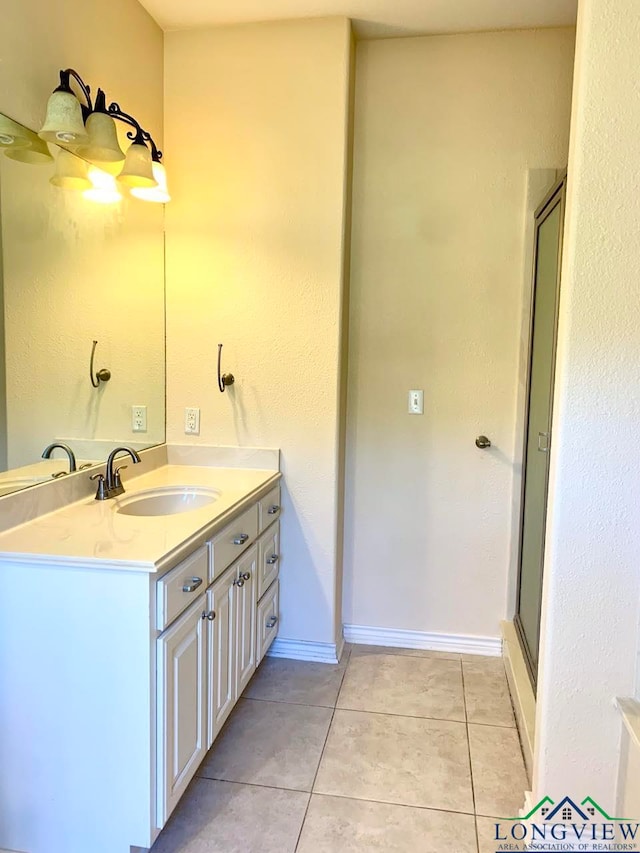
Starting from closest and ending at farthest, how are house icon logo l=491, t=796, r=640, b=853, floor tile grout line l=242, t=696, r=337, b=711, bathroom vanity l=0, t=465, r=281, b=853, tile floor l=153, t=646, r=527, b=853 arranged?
bathroom vanity l=0, t=465, r=281, b=853 < house icon logo l=491, t=796, r=640, b=853 < tile floor l=153, t=646, r=527, b=853 < floor tile grout line l=242, t=696, r=337, b=711

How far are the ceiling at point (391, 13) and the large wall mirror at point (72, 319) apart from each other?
0.75 m

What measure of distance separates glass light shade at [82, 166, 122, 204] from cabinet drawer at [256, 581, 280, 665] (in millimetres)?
1667

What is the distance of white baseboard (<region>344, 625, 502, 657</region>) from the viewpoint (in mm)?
2660

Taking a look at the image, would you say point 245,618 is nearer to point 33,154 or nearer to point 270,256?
point 270,256

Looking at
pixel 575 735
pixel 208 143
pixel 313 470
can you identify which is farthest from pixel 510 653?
pixel 208 143

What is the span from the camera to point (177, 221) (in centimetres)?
250

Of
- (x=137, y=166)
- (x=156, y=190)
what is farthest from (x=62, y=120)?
(x=156, y=190)

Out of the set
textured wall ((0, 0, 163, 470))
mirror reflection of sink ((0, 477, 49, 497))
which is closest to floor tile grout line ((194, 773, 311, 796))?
mirror reflection of sink ((0, 477, 49, 497))

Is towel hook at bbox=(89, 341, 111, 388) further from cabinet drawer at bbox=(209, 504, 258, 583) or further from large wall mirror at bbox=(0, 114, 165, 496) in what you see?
cabinet drawer at bbox=(209, 504, 258, 583)

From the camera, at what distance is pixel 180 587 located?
1.52m

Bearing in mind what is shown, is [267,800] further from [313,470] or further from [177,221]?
[177,221]

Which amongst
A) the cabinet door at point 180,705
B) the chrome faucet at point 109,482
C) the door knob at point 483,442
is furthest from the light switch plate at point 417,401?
the cabinet door at point 180,705

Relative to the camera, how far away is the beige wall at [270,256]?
2.36m

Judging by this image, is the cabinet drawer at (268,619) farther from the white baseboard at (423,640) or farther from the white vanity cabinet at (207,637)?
the white baseboard at (423,640)
